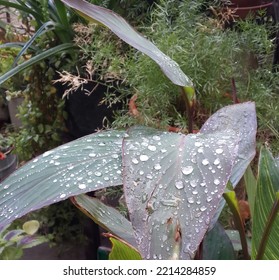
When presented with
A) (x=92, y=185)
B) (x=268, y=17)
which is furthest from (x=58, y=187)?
(x=268, y=17)

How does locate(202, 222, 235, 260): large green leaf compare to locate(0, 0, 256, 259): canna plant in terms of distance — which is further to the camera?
locate(202, 222, 235, 260): large green leaf

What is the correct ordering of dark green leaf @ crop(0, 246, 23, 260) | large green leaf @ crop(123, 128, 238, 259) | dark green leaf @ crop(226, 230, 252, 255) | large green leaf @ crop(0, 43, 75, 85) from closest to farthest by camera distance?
1. large green leaf @ crop(123, 128, 238, 259)
2. dark green leaf @ crop(226, 230, 252, 255)
3. dark green leaf @ crop(0, 246, 23, 260)
4. large green leaf @ crop(0, 43, 75, 85)

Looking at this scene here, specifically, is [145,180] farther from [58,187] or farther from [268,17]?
[268,17]

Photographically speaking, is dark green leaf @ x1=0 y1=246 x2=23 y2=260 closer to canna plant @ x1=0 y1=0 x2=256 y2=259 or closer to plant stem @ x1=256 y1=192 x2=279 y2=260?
canna plant @ x1=0 y1=0 x2=256 y2=259

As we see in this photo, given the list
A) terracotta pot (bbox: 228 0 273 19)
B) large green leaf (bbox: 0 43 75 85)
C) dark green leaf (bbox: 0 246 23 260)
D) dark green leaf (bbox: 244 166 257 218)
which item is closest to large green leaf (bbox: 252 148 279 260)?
dark green leaf (bbox: 244 166 257 218)

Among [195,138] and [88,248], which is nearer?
[195,138]

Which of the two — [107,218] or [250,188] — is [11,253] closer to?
[107,218]
